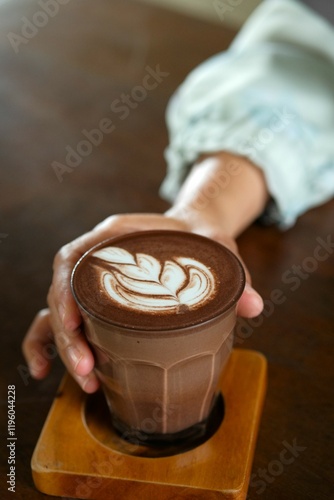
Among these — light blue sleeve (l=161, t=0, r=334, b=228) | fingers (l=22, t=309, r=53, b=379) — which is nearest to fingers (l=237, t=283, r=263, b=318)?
fingers (l=22, t=309, r=53, b=379)

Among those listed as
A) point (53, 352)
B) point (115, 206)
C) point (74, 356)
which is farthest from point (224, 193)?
point (74, 356)

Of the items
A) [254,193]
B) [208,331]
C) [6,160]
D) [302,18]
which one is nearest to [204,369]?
[208,331]

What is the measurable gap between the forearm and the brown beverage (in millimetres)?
336

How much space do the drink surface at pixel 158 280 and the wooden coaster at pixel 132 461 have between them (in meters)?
0.19

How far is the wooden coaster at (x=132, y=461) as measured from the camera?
0.81 metres

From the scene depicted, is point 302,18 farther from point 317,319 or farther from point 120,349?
point 120,349

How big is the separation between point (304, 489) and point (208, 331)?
0.72 ft

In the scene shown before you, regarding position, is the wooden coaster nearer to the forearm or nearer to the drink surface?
the drink surface

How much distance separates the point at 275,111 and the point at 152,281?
658 mm

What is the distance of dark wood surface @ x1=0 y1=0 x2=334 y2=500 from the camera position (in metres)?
0.89

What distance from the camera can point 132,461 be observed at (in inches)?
32.9

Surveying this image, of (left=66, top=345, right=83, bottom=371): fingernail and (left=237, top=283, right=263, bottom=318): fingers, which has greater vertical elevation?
(left=237, top=283, right=263, bottom=318): fingers

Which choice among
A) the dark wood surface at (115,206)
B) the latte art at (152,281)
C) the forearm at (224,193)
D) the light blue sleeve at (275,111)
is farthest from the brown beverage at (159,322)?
the light blue sleeve at (275,111)

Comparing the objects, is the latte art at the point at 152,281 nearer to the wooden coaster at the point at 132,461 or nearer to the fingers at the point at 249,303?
the fingers at the point at 249,303
